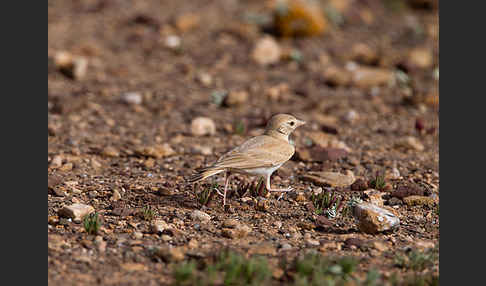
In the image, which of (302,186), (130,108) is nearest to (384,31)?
(130,108)

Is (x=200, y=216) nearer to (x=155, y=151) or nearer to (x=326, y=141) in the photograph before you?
(x=155, y=151)

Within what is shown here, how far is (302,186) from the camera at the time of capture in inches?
321

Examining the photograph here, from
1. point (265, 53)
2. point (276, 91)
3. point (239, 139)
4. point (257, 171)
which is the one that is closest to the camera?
point (257, 171)

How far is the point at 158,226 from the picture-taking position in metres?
6.46

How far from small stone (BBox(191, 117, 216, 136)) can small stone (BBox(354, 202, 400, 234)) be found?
13.7 feet

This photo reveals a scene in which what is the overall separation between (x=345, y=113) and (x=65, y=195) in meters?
6.00

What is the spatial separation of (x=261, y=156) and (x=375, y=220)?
1527 mm

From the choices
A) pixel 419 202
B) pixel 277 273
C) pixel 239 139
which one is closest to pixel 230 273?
pixel 277 273

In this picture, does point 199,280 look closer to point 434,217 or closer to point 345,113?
point 434,217

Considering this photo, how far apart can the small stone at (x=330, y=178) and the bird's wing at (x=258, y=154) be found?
0.89m

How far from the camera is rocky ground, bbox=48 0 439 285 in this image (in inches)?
230

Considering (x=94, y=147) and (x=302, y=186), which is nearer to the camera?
(x=302, y=186)

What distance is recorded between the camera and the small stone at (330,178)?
8.16 meters

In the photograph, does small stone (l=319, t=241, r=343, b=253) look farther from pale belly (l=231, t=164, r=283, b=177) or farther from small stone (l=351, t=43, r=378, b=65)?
small stone (l=351, t=43, r=378, b=65)
